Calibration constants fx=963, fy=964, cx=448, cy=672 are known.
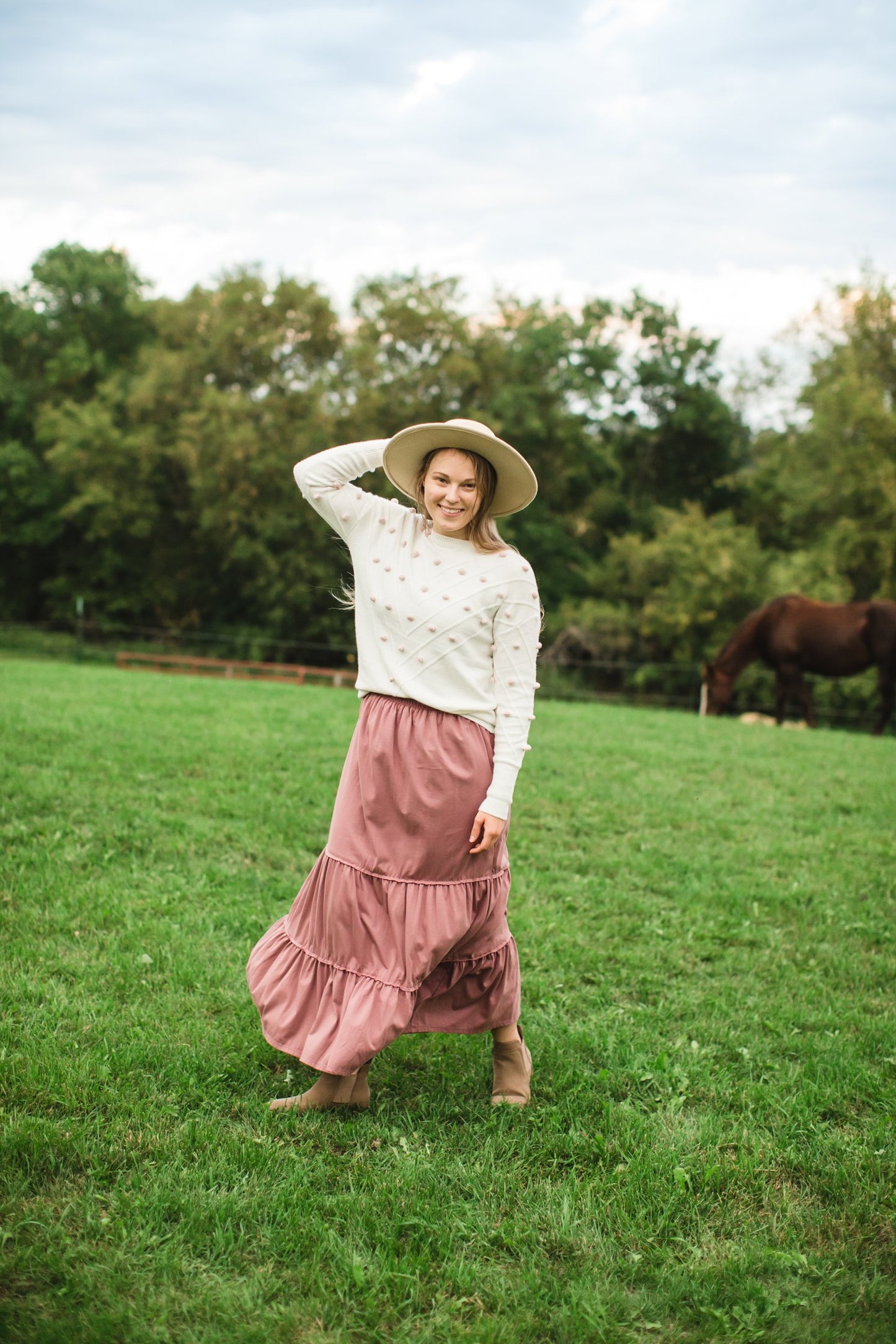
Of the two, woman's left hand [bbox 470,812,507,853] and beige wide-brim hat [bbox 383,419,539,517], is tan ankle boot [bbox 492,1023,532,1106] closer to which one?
woman's left hand [bbox 470,812,507,853]

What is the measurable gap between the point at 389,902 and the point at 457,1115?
814 mm

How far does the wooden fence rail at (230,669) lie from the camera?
22.0 m

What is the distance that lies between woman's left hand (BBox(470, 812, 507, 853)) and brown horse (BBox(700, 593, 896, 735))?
14570 millimetres

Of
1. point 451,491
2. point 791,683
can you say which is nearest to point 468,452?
point 451,491

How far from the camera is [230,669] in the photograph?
2281 centimetres

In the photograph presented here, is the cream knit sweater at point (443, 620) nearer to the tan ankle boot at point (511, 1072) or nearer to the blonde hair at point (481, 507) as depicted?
the blonde hair at point (481, 507)

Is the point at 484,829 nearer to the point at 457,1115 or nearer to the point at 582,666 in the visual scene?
the point at 457,1115

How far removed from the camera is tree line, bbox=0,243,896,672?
27406mm

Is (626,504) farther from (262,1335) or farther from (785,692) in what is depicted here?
(262,1335)

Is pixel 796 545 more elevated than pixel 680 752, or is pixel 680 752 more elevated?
pixel 796 545

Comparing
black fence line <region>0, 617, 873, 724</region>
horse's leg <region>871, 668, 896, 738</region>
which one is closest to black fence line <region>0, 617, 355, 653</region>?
black fence line <region>0, 617, 873, 724</region>

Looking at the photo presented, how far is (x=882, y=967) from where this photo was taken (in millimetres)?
4766

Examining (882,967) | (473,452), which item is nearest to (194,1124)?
(473,452)

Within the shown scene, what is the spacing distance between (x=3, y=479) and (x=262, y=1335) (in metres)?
36.1
